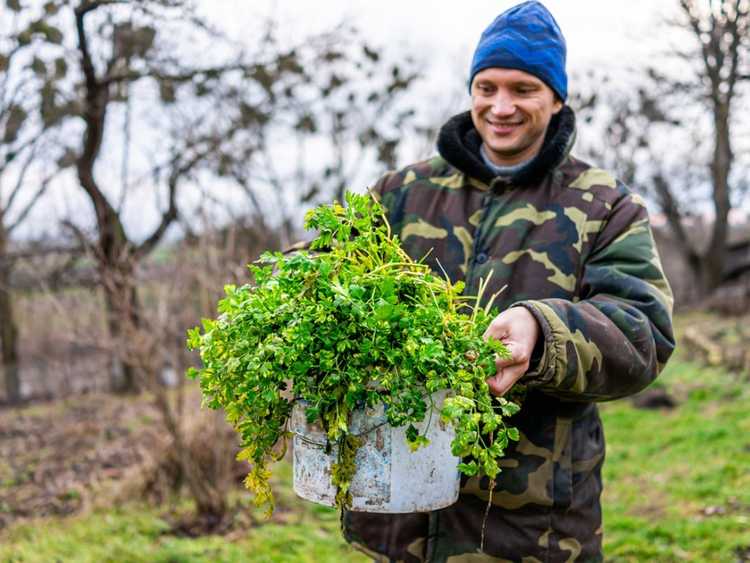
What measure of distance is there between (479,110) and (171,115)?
998 centimetres

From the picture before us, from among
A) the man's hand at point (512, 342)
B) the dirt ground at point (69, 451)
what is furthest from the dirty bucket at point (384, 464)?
the dirt ground at point (69, 451)

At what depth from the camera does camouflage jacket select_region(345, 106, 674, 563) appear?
2.05 m

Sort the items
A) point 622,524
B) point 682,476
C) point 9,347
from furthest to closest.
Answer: point 9,347
point 682,476
point 622,524

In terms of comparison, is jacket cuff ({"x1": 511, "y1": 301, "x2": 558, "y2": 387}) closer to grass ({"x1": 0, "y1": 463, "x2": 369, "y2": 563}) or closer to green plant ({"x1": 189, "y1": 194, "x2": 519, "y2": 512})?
green plant ({"x1": 189, "y1": 194, "x2": 519, "y2": 512})

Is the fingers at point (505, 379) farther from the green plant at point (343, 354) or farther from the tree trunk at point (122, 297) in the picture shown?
the tree trunk at point (122, 297)

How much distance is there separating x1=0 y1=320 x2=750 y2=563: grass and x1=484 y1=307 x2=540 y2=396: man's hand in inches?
140

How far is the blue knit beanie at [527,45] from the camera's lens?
232 cm

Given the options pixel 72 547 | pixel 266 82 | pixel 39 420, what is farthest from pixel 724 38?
pixel 39 420

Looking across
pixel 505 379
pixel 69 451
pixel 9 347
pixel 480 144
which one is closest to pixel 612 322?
pixel 505 379

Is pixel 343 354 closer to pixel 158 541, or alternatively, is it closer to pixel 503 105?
pixel 503 105

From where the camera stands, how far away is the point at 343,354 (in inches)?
63.3

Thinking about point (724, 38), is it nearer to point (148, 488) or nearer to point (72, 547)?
point (148, 488)

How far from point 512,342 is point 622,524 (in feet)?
14.4

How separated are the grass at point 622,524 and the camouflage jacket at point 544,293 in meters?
2.95
